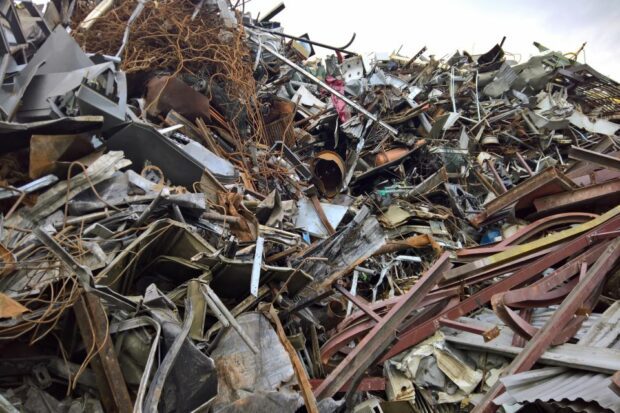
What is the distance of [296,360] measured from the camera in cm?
314

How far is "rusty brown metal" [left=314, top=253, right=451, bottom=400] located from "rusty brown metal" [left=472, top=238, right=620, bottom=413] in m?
0.82

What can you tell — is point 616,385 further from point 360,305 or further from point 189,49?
point 189,49

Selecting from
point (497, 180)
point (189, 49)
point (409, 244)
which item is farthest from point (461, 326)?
point (189, 49)

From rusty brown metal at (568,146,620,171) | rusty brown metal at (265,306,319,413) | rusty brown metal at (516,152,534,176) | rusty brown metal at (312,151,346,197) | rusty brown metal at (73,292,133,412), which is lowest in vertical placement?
rusty brown metal at (73,292,133,412)

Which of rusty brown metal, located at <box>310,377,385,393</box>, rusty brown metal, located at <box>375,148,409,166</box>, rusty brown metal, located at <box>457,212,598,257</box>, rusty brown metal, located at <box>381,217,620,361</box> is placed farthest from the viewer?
rusty brown metal, located at <box>375,148,409,166</box>

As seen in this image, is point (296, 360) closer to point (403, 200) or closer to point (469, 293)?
point (469, 293)

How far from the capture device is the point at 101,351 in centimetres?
249

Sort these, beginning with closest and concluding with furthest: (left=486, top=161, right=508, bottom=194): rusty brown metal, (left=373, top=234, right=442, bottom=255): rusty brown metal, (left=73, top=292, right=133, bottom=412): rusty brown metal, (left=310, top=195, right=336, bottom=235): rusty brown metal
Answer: (left=73, top=292, right=133, bottom=412): rusty brown metal
(left=373, top=234, right=442, bottom=255): rusty brown metal
(left=310, top=195, right=336, bottom=235): rusty brown metal
(left=486, top=161, right=508, bottom=194): rusty brown metal

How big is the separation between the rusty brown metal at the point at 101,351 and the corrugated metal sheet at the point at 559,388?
2.33 m

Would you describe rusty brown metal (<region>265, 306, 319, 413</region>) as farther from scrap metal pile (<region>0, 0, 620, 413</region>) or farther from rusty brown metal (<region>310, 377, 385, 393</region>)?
rusty brown metal (<region>310, 377, 385, 393</region>)

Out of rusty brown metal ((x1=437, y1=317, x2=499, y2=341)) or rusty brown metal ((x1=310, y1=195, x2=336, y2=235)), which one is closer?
rusty brown metal ((x1=437, y1=317, x2=499, y2=341))

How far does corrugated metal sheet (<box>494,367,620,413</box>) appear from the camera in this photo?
100 inches

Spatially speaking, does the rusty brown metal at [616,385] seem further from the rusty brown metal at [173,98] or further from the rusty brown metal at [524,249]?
the rusty brown metal at [173,98]

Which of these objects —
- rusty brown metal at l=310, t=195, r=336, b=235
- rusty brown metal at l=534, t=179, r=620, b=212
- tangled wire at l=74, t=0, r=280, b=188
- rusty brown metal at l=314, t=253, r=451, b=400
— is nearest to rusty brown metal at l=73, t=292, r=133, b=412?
rusty brown metal at l=314, t=253, r=451, b=400
